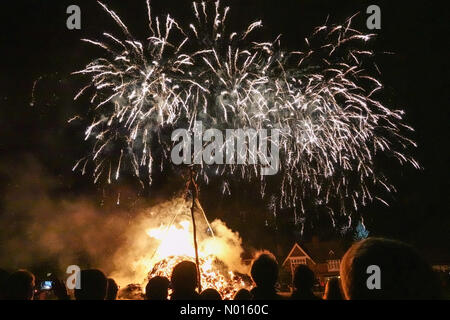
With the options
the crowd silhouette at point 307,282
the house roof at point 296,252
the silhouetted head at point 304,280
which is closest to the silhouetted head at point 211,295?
the crowd silhouette at point 307,282

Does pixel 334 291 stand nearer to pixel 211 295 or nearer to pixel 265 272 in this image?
pixel 265 272

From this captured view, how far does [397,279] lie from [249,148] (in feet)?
29.6

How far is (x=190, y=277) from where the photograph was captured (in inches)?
136

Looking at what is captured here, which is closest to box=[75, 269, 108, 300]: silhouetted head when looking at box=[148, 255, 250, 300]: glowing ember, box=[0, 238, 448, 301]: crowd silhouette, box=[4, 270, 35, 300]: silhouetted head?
box=[0, 238, 448, 301]: crowd silhouette

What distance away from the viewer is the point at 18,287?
362 cm

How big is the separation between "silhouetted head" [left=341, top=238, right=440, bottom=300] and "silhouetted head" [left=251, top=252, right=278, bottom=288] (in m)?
1.16

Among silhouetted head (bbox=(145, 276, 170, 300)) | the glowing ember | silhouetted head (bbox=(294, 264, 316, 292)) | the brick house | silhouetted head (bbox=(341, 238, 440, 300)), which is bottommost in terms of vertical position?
the brick house

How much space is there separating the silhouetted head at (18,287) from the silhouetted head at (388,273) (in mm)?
3487

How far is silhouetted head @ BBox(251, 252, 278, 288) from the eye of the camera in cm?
342

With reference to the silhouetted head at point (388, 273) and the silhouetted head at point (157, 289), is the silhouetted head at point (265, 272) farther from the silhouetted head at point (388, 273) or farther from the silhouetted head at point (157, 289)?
the silhouetted head at point (388, 273)

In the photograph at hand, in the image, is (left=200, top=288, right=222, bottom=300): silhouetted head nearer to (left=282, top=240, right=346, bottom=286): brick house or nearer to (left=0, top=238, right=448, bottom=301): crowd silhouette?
(left=0, top=238, right=448, bottom=301): crowd silhouette
